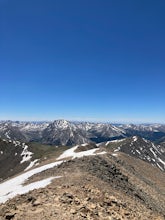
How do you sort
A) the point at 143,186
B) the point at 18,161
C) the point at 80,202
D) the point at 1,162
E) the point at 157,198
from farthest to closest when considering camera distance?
A: the point at 1,162, the point at 18,161, the point at 143,186, the point at 157,198, the point at 80,202

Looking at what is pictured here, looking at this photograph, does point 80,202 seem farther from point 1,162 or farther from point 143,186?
point 1,162

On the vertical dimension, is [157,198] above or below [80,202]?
below

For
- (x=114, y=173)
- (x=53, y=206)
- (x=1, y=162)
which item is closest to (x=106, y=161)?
(x=114, y=173)

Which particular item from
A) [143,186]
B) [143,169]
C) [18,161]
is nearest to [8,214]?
[143,186]

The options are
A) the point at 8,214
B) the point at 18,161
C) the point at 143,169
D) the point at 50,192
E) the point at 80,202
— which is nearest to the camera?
the point at 8,214

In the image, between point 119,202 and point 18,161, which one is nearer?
point 119,202

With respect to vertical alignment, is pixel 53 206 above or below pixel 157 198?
above

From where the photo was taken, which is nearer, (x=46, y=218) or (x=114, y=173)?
(x=46, y=218)

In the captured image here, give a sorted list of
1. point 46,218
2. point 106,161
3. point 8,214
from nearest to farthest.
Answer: point 46,218, point 8,214, point 106,161

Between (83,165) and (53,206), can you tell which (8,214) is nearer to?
(53,206)
